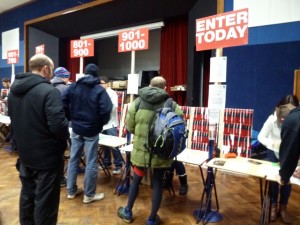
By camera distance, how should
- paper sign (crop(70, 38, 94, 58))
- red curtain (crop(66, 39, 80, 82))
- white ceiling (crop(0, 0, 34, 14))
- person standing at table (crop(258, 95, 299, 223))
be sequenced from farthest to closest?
red curtain (crop(66, 39, 80, 82)), white ceiling (crop(0, 0, 34, 14)), paper sign (crop(70, 38, 94, 58)), person standing at table (crop(258, 95, 299, 223))

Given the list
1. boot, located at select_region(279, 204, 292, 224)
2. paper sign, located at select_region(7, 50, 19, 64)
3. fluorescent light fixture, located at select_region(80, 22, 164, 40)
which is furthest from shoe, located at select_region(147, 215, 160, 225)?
paper sign, located at select_region(7, 50, 19, 64)

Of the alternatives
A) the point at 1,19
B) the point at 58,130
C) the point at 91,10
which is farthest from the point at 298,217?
the point at 1,19

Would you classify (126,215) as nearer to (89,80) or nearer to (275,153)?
(89,80)

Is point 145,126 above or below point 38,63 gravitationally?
below

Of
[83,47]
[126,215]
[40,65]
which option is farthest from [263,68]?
[40,65]

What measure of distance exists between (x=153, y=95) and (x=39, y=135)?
35.2 inches

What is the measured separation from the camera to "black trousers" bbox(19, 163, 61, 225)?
1.81 meters

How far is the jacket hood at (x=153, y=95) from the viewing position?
221 cm

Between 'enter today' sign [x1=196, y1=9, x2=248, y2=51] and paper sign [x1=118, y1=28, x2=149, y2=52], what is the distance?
0.96 m

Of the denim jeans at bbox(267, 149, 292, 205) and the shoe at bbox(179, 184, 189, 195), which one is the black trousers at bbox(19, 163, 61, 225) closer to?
the shoe at bbox(179, 184, 189, 195)

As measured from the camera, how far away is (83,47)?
4.09m

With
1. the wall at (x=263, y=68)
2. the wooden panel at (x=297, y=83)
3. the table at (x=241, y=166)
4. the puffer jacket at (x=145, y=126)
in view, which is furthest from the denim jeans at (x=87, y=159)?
the wooden panel at (x=297, y=83)

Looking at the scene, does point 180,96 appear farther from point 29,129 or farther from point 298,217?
point 29,129

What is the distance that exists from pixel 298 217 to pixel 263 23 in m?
2.43
